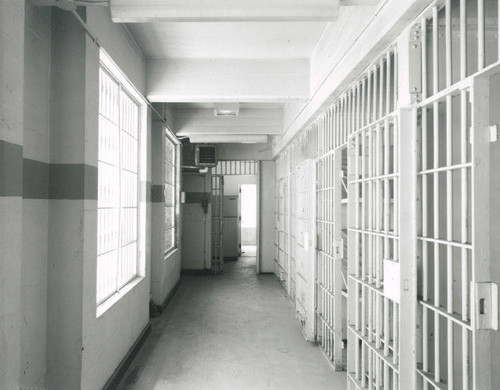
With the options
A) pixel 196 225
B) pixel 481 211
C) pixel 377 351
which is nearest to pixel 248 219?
pixel 196 225

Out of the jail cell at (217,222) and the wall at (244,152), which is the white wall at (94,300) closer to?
the wall at (244,152)

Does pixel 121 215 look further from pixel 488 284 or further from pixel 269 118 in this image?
pixel 269 118

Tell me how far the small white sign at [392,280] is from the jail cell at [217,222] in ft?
23.4

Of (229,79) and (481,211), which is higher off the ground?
(229,79)

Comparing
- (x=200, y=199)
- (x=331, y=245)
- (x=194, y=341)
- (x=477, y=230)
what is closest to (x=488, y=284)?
(x=477, y=230)

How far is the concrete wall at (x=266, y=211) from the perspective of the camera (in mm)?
9156

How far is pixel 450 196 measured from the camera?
1.89 meters

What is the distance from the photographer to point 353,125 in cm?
335

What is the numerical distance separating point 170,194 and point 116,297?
3915 mm

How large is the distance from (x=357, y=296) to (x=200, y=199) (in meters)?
6.65

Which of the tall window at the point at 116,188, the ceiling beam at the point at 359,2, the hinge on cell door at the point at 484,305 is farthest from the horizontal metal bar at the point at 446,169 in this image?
the tall window at the point at 116,188

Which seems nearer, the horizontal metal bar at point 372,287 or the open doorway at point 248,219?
the horizontal metal bar at point 372,287

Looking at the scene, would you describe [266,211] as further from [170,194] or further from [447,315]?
[447,315]

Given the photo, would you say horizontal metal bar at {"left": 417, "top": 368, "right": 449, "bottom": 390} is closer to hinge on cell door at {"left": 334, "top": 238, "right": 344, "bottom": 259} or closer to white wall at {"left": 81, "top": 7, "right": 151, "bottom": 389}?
hinge on cell door at {"left": 334, "top": 238, "right": 344, "bottom": 259}
